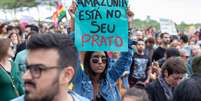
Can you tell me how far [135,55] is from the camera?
32.2ft

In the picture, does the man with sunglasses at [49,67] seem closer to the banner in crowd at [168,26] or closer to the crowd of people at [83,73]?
the crowd of people at [83,73]

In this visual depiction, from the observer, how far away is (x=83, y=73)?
5.54 meters

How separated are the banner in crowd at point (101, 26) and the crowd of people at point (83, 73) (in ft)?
0.30

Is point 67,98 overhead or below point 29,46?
below

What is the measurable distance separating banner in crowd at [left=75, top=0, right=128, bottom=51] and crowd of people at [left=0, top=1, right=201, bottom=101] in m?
0.09

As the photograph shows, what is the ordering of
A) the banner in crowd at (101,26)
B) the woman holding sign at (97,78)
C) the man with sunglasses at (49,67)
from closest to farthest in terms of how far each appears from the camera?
1. the man with sunglasses at (49,67)
2. the woman holding sign at (97,78)
3. the banner in crowd at (101,26)

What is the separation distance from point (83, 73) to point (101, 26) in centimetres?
68

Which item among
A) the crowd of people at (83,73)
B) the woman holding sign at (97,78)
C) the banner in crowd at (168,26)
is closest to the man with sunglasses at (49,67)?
the crowd of people at (83,73)

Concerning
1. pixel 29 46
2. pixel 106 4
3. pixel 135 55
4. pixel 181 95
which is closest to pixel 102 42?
pixel 106 4

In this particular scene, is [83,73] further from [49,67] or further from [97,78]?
[49,67]

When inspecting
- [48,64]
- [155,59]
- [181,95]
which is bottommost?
[155,59]

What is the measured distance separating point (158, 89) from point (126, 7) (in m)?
0.99

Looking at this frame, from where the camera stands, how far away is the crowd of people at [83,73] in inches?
127

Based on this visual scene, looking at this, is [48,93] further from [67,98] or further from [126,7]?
[126,7]
